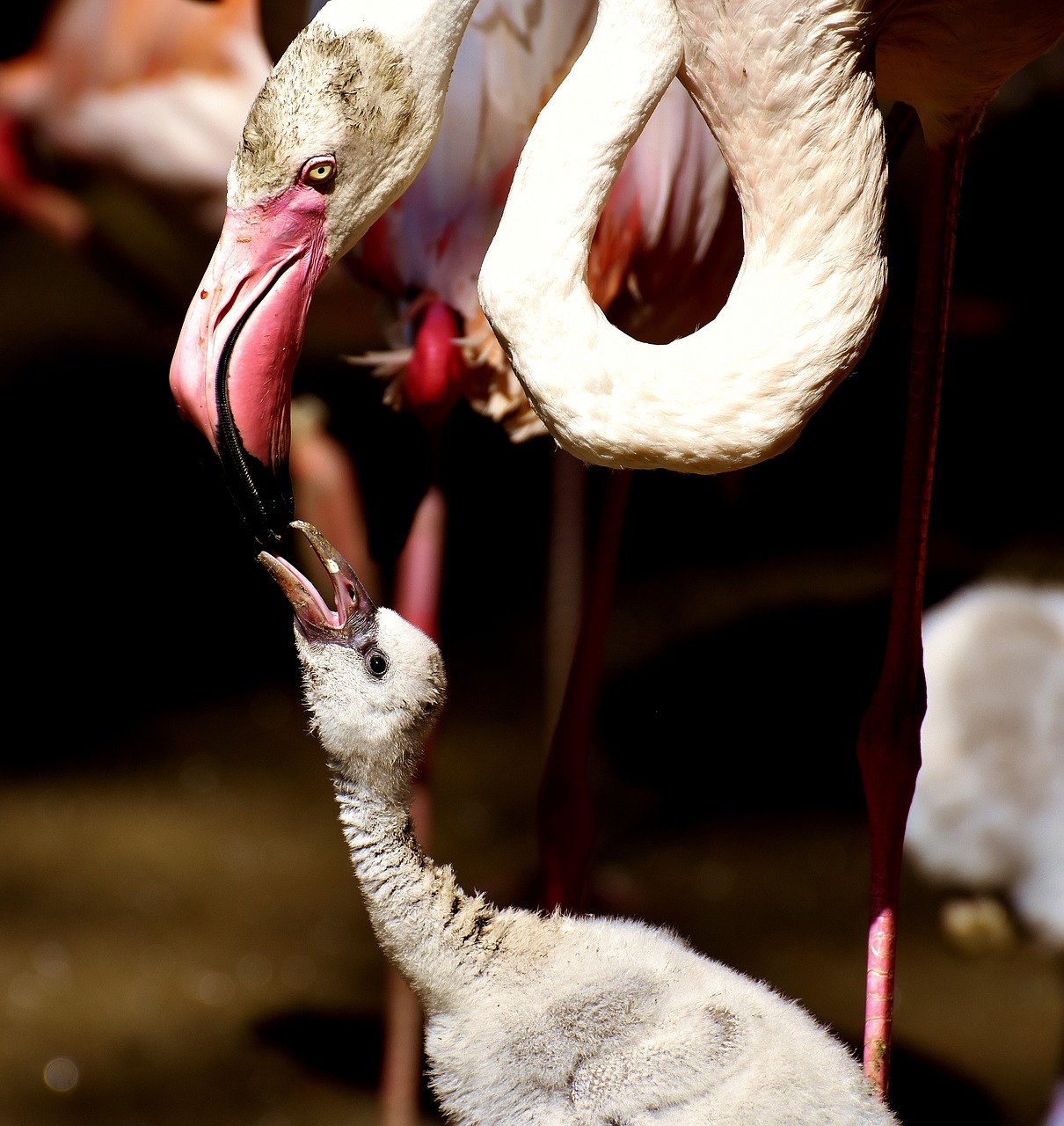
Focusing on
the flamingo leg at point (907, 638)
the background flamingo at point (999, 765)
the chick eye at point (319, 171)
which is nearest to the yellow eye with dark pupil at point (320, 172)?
the chick eye at point (319, 171)

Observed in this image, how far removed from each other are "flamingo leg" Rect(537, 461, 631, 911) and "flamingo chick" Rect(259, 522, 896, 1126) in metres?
0.38

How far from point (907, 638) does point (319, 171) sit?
599 mm

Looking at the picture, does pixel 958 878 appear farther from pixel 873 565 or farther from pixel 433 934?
pixel 873 565

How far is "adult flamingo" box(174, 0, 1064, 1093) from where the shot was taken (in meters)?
0.92

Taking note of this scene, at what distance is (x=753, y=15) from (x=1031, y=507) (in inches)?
105

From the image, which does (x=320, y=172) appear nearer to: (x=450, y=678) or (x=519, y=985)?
(x=519, y=985)

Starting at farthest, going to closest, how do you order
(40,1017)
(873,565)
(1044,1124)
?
1. (873,565)
2. (40,1017)
3. (1044,1124)

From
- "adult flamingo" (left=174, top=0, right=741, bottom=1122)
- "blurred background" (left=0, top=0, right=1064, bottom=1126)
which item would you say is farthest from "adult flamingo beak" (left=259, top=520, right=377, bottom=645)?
"adult flamingo" (left=174, top=0, right=741, bottom=1122)

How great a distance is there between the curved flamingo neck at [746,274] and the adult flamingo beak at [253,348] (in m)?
0.17

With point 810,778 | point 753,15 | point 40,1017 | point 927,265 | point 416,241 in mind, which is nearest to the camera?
point 753,15

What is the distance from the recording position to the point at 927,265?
3.85 feet

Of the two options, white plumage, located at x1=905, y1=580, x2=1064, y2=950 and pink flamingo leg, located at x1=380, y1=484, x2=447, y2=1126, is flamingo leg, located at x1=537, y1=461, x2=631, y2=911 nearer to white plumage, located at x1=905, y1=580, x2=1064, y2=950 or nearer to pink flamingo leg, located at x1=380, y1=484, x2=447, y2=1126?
pink flamingo leg, located at x1=380, y1=484, x2=447, y2=1126

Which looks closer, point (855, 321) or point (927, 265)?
point (855, 321)

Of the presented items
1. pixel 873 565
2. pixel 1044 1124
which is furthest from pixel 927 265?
pixel 873 565
